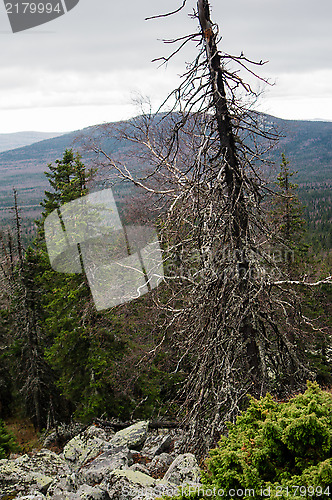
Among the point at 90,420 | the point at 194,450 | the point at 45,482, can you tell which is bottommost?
the point at 90,420

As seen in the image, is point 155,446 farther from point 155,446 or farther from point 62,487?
point 62,487

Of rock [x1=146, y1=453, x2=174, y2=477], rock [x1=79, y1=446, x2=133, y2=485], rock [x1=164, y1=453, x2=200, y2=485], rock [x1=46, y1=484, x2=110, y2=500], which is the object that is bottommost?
rock [x1=146, y1=453, x2=174, y2=477]

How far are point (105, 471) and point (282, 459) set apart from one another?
542 centimetres

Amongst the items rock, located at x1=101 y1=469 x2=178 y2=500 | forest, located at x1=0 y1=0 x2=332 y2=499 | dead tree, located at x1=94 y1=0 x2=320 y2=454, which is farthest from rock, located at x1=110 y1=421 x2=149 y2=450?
dead tree, located at x1=94 y1=0 x2=320 y2=454

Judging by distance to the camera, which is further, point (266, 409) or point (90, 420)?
point (90, 420)

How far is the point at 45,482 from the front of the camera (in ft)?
26.5

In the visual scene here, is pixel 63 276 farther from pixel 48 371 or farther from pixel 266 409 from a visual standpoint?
pixel 266 409

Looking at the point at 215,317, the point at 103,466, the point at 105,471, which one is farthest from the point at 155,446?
the point at 215,317

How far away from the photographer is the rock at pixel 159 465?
27.5 ft

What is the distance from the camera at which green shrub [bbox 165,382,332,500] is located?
10.2 feet

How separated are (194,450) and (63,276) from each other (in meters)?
9.34

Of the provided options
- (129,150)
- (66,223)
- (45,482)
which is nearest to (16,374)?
(66,223)

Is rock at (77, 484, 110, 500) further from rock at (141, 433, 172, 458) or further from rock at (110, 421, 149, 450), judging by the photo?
rock at (110, 421, 149, 450)

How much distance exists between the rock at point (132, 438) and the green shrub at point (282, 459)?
8108 millimetres
